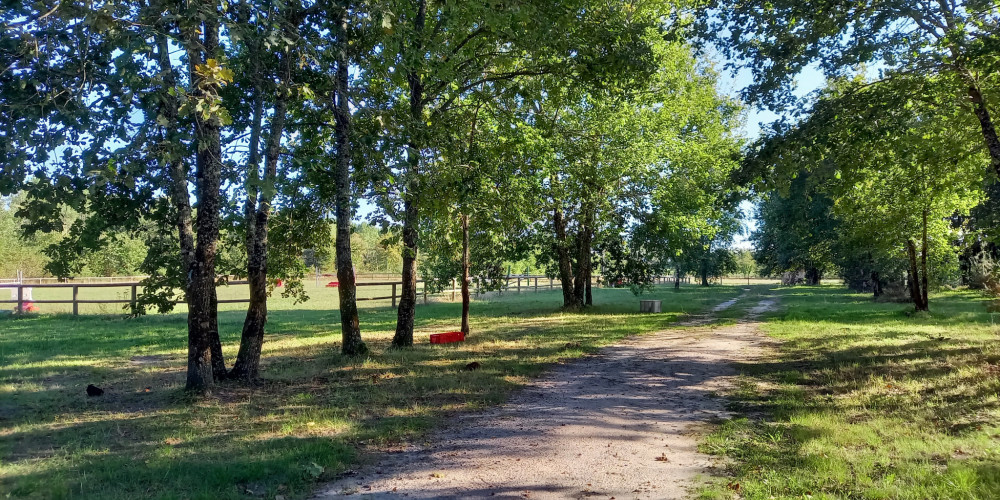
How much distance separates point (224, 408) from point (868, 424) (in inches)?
296

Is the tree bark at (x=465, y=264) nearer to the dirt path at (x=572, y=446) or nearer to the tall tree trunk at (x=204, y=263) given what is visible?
the dirt path at (x=572, y=446)

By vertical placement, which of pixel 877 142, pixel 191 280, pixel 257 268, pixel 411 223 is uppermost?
pixel 877 142

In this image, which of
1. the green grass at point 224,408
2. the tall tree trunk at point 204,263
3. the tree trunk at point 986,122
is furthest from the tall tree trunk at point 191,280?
the tree trunk at point 986,122

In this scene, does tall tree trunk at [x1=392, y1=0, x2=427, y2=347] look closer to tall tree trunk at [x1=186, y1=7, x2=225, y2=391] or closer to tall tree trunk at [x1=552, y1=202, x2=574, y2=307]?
tall tree trunk at [x1=186, y1=7, x2=225, y2=391]

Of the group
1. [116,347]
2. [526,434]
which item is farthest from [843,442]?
[116,347]

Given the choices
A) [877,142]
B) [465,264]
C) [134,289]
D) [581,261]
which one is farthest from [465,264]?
[134,289]

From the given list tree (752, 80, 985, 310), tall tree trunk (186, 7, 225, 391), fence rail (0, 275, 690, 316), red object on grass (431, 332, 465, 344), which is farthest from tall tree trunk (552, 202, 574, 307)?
tall tree trunk (186, 7, 225, 391)

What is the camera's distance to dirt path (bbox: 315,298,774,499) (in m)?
4.62

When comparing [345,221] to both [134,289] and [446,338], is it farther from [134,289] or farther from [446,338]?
[134,289]

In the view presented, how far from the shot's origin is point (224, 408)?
7.41 m

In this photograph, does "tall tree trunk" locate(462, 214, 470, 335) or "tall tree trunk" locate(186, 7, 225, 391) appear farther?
"tall tree trunk" locate(462, 214, 470, 335)

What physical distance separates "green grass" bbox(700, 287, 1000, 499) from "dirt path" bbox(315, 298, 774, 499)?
445 mm

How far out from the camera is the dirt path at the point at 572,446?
4621mm

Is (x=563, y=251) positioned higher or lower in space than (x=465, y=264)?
higher
